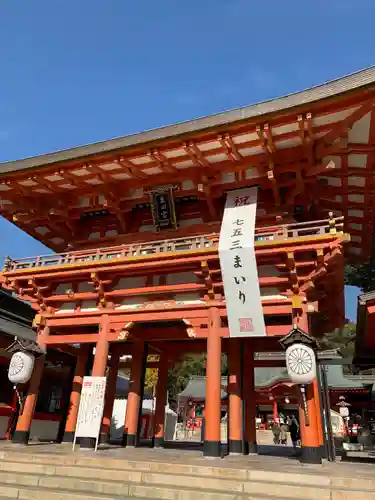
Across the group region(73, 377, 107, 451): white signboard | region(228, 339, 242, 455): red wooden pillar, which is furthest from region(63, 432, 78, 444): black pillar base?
region(228, 339, 242, 455): red wooden pillar

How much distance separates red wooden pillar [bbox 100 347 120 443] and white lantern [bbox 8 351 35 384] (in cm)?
408

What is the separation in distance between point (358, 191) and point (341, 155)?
195 centimetres

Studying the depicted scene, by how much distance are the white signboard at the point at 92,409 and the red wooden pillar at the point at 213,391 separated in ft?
9.38

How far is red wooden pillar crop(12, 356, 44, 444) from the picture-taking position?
37.0 ft

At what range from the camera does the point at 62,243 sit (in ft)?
50.4

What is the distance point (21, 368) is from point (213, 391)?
5.85 m

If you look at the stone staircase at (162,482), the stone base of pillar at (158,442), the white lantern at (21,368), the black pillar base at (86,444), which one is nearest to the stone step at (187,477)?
the stone staircase at (162,482)

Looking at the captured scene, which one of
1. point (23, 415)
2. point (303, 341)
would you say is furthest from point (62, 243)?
point (303, 341)

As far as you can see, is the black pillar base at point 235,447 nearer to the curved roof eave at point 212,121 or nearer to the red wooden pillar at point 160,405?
the red wooden pillar at point 160,405

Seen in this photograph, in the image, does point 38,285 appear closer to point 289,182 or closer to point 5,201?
point 5,201

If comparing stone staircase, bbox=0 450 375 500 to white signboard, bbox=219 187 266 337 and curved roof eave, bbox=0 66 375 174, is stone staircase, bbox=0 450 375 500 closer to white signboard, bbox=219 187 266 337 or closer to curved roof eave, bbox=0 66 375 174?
white signboard, bbox=219 187 266 337

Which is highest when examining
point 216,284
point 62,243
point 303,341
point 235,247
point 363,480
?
point 62,243

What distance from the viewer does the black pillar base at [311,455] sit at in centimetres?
840

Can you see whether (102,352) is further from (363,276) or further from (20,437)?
(363,276)
